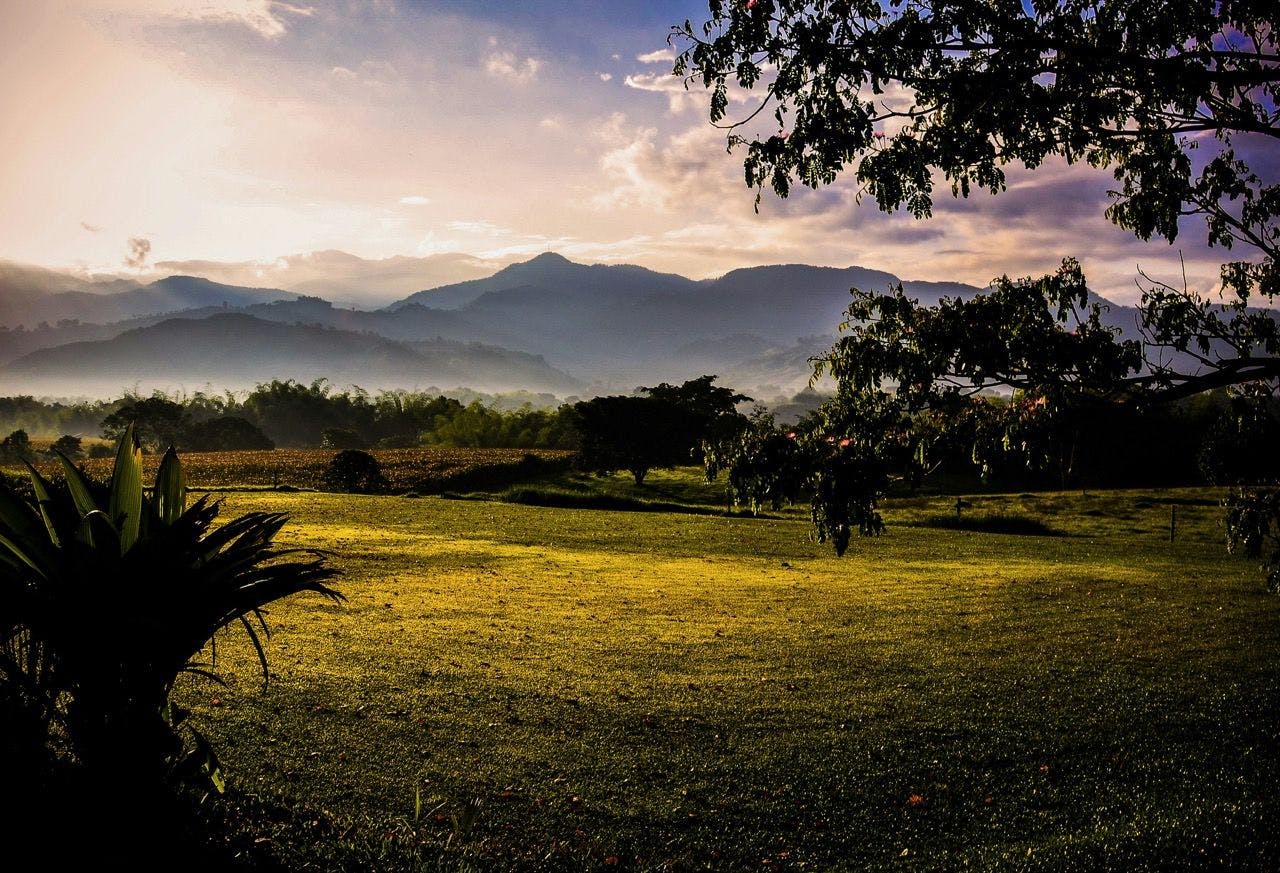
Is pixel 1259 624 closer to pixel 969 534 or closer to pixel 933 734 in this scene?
pixel 933 734

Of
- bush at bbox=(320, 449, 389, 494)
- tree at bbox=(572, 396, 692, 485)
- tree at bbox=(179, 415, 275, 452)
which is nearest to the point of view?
bush at bbox=(320, 449, 389, 494)

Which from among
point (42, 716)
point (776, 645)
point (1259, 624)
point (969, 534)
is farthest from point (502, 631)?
point (969, 534)

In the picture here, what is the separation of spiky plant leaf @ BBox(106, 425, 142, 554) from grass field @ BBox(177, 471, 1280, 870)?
2.83 m

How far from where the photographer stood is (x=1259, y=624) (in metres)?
18.7

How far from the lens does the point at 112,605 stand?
5617 mm

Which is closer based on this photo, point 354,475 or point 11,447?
point 354,475

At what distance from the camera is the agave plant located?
559cm

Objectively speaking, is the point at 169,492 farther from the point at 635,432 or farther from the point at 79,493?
the point at 635,432

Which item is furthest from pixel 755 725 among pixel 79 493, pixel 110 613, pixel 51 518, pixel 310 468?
pixel 310 468

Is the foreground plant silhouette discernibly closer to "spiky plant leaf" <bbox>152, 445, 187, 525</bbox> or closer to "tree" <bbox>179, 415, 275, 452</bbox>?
"spiky plant leaf" <bbox>152, 445, 187, 525</bbox>

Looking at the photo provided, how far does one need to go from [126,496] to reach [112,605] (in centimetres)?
104

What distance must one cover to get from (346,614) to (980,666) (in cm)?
1386

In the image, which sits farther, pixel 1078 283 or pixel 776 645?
pixel 776 645

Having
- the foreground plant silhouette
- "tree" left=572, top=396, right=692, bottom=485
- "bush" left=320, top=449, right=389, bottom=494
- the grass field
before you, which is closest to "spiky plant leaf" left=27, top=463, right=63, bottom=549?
the foreground plant silhouette
